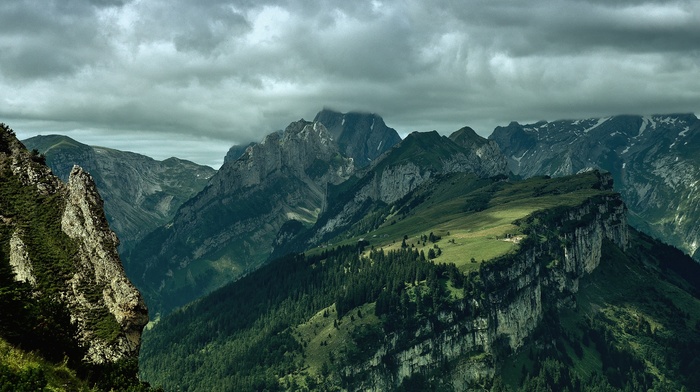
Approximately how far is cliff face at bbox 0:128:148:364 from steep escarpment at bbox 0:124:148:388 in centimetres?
11

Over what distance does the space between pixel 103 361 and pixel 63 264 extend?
15.3m

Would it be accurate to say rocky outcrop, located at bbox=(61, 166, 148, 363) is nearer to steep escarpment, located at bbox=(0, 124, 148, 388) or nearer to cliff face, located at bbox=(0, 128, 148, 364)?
cliff face, located at bbox=(0, 128, 148, 364)

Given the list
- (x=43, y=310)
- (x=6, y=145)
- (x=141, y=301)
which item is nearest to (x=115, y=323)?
(x=141, y=301)

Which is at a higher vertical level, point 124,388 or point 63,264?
point 63,264

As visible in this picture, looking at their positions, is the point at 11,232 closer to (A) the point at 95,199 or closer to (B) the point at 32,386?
(A) the point at 95,199

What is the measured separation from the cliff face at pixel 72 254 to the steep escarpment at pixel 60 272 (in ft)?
0.38

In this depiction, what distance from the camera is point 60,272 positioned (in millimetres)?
85812

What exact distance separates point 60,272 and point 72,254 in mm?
3383

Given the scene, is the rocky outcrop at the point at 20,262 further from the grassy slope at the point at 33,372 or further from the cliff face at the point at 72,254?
the grassy slope at the point at 33,372

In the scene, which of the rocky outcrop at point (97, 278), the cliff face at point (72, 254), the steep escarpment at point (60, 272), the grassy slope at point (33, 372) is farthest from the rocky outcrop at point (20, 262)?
the grassy slope at point (33, 372)

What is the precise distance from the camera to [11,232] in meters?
89.6

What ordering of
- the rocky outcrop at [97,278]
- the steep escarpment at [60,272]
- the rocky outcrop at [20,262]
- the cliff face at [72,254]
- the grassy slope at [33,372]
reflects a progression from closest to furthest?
the grassy slope at [33,372] → the steep escarpment at [60,272] → the rocky outcrop at [97,278] → the cliff face at [72,254] → the rocky outcrop at [20,262]

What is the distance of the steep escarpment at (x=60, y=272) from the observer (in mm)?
75562

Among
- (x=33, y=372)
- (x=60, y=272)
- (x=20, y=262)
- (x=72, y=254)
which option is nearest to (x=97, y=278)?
(x=60, y=272)
